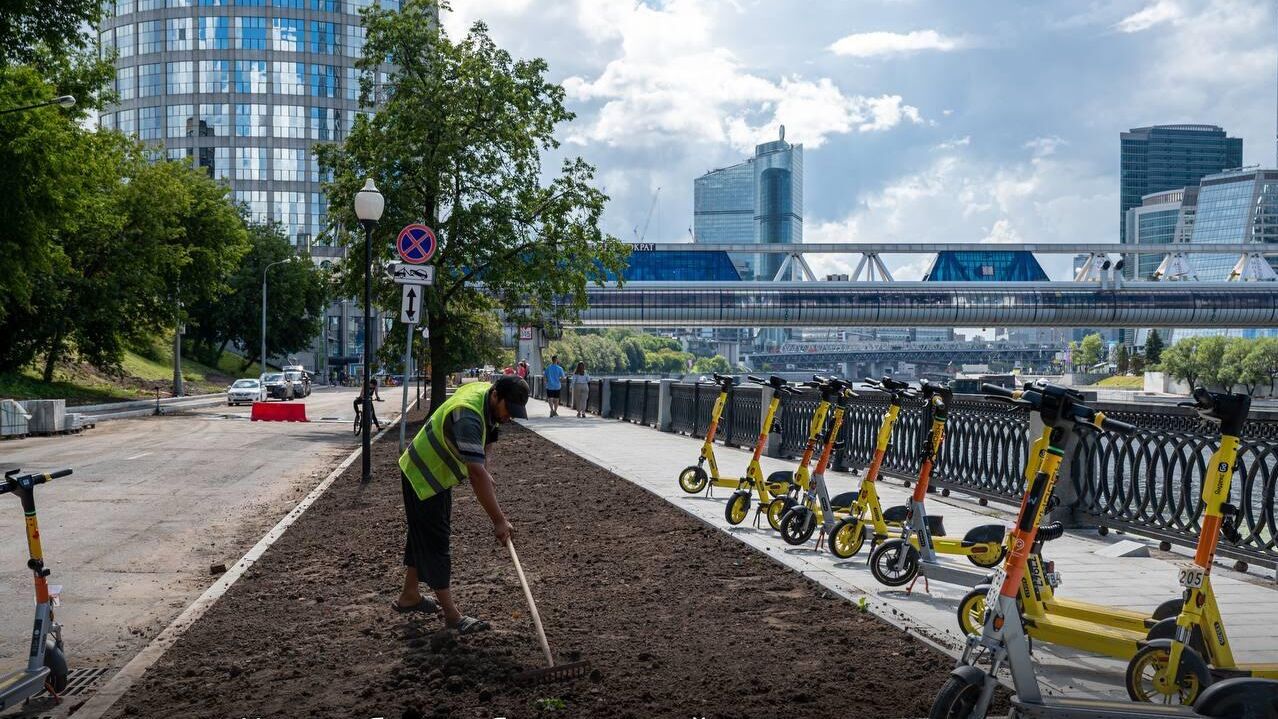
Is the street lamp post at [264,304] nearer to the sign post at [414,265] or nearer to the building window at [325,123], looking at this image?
the building window at [325,123]

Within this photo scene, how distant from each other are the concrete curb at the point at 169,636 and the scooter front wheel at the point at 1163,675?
4402 mm

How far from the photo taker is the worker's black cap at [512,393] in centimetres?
565

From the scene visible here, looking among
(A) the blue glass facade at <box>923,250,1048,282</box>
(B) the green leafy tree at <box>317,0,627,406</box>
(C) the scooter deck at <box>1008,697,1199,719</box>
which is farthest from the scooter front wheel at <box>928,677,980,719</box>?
(A) the blue glass facade at <box>923,250,1048,282</box>

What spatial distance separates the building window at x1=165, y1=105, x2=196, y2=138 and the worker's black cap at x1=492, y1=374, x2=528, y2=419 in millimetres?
116730

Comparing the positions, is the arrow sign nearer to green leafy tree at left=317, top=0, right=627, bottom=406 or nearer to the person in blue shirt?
green leafy tree at left=317, top=0, right=627, bottom=406

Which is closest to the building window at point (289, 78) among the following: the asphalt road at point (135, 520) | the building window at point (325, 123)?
the building window at point (325, 123)

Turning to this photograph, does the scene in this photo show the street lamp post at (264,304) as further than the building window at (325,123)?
No

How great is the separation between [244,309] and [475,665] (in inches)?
3004

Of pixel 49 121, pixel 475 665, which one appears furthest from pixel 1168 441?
pixel 49 121

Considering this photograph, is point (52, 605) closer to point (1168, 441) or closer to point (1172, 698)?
point (1172, 698)

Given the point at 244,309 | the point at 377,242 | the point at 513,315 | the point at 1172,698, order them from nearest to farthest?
the point at 1172,698 < the point at 377,242 < the point at 513,315 < the point at 244,309

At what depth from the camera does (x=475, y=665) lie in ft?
18.0

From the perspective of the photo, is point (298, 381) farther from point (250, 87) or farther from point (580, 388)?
point (250, 87)

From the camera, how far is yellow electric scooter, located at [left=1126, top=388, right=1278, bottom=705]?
14.5ft
